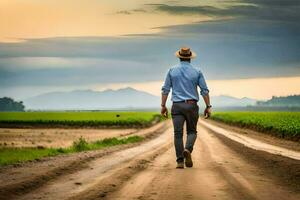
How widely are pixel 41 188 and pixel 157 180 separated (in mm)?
2042

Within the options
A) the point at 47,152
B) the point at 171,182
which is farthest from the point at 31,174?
the point at 47,152

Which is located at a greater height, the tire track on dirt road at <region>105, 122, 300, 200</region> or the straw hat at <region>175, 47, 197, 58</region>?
the straw hat at <region>175, 47, 197, 58</region>

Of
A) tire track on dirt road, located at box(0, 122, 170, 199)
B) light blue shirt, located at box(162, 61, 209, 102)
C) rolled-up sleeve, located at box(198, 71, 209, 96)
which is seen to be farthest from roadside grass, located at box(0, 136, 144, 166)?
rolled-up sleeve, located at box(198, 71, 209, 96)

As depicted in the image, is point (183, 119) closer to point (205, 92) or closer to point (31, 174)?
point (205, 92)

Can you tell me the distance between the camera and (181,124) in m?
13.1

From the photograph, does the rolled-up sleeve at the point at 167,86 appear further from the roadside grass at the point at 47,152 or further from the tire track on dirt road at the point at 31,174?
the roadside grass at the point at 47,152

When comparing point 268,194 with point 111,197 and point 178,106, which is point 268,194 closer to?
point 111,197

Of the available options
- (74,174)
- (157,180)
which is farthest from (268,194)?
(74,174)

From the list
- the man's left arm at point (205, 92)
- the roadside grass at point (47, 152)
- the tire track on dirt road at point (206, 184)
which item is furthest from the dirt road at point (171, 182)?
the roadside grass at point (47, 152)

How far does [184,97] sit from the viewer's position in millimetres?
13195

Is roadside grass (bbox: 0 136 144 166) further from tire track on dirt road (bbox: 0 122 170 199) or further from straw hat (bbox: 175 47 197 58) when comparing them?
straw hat (bbox: 175 47 197 58)

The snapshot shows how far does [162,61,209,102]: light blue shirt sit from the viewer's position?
13.2 m

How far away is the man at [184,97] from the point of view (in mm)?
13109

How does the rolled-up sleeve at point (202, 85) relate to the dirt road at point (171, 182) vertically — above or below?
above
